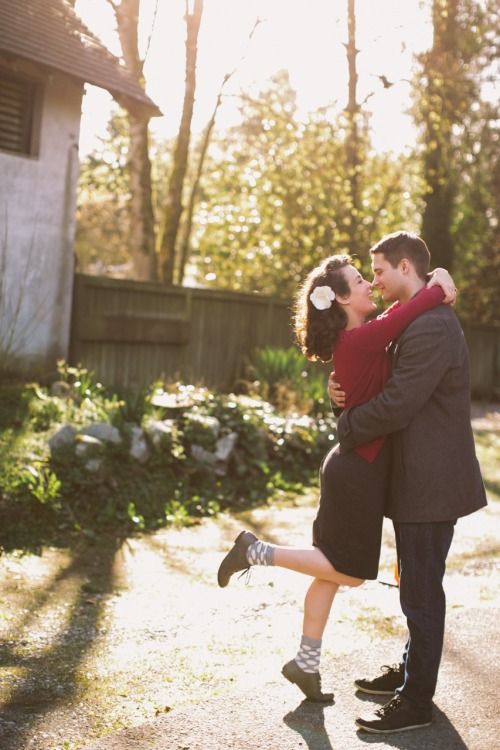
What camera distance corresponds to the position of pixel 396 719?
3711mm

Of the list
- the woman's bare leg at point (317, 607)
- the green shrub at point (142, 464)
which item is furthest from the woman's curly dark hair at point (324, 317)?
the green shrub at point (142, 464)

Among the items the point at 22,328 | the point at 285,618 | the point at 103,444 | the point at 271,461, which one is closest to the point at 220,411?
the point at 271,461

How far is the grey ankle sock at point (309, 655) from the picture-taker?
3.95 m

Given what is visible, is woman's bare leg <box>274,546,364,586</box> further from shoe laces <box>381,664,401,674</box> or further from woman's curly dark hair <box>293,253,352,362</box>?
woman's curly dark hair <box>293,253,352,362</box>

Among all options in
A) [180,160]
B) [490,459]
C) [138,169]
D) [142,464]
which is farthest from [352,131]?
[142,464]

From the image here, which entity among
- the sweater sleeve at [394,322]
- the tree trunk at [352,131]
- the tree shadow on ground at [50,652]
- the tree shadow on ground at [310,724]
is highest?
the tree trunk at [352,131]

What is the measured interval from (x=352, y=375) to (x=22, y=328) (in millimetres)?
7873

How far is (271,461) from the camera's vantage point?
9.68 meters

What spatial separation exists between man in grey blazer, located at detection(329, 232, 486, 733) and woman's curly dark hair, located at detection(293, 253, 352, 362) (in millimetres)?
278

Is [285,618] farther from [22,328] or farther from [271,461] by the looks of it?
[22,328]

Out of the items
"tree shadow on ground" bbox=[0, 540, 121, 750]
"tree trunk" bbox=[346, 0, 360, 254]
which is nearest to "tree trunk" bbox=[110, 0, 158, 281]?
"tree trunk" bbox=[346, 0, 360, 254]

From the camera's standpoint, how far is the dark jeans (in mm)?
3752

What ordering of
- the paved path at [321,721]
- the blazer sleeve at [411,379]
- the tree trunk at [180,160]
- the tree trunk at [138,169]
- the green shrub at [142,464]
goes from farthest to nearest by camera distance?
the tree trunk at [180,160] < the tree trunk at [138,169] < the green shrub at [142,464] < the blazer sleeve at [411,379] < the paved path at [321,721]

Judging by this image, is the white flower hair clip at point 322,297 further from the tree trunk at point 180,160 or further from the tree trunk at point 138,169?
the tree trunk at point 180,160
